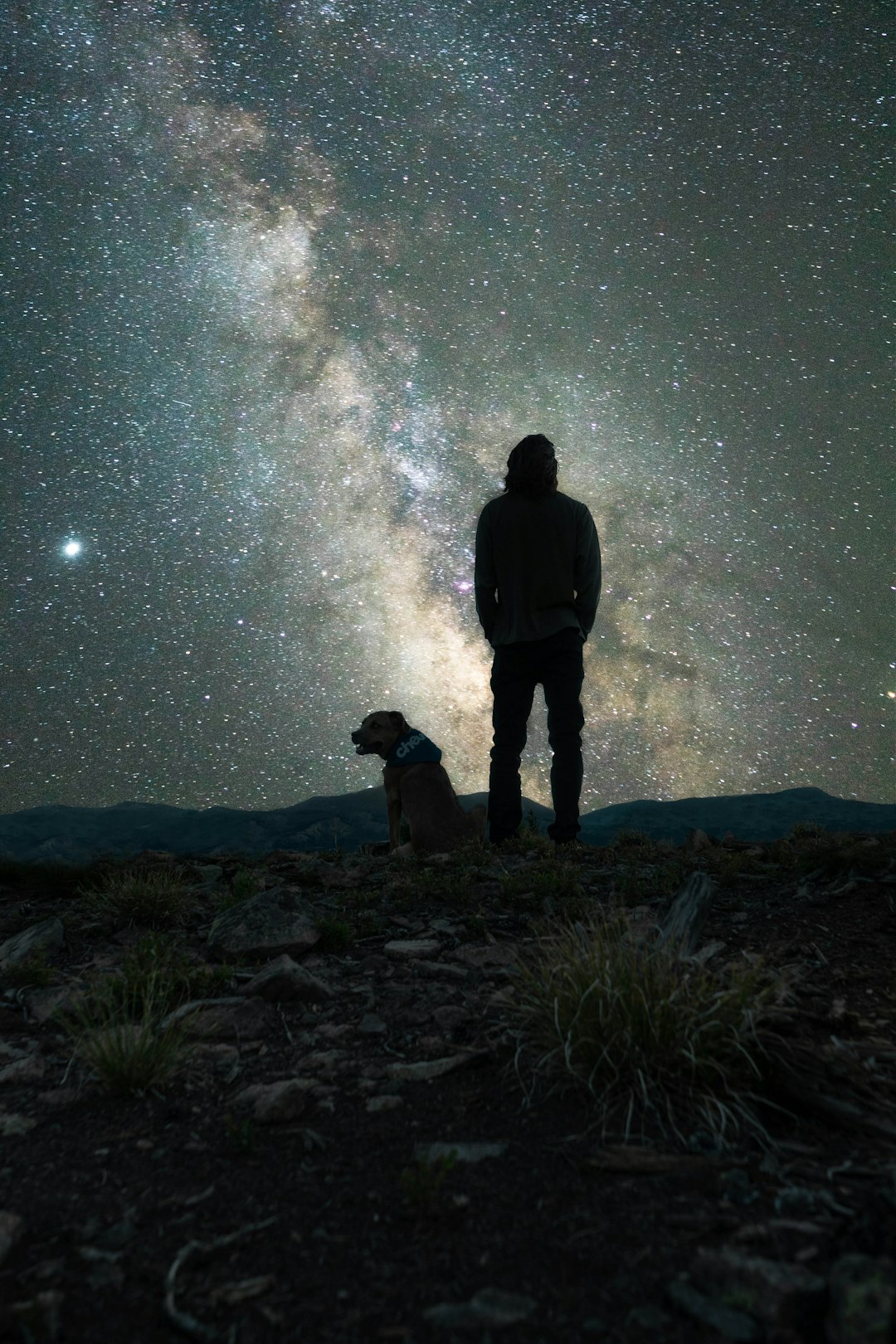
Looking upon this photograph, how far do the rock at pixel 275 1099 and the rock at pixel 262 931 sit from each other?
131 cm

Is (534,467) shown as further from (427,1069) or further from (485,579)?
(427,1069)

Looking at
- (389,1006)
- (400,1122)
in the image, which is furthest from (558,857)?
(400,1122)

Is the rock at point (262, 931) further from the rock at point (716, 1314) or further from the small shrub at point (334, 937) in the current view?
the rock at point (716, 1314)

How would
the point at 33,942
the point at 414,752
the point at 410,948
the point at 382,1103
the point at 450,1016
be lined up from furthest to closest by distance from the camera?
1. the point at 414,752
2. the point at 33,942
3. the point at 410,948
4. the point at 450,1016
5. the point at 382,1103

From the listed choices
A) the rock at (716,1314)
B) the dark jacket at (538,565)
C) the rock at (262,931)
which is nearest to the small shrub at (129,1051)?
the rock at (262,931)

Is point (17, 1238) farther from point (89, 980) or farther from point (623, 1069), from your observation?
point (89, 980)

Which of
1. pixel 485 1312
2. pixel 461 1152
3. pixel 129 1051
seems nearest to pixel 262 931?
pixel 129 1051

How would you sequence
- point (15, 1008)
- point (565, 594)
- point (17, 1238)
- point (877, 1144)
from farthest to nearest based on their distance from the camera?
point (565, 594), point (15, 1008), point (877, 1144), point (17, 1238)

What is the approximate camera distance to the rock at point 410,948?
12.3 feet

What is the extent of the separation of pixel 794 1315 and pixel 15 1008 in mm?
3140

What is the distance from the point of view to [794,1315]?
4.36 feet

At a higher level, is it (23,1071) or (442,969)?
(442,969)

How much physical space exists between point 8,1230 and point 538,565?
5.82 meters

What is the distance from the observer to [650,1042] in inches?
86.8
